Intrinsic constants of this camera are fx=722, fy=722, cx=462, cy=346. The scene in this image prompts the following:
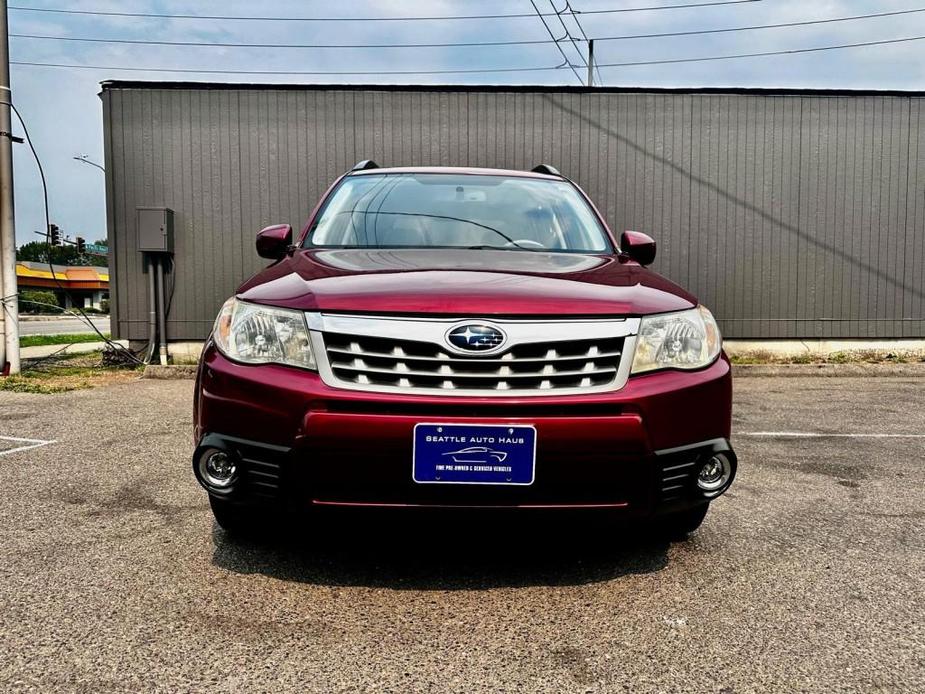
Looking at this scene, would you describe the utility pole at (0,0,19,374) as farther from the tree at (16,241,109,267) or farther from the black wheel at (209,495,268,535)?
the tree at (16,241,109,267)

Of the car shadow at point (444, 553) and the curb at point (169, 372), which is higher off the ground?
the car shadow at point (444, 553)

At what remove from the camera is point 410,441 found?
2.01 m

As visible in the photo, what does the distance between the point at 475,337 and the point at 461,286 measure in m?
0.23

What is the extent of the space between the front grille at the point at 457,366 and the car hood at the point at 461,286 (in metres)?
0.10

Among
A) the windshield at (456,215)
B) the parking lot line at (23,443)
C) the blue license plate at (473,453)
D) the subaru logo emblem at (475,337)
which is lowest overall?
the parking lot line at (23,443)

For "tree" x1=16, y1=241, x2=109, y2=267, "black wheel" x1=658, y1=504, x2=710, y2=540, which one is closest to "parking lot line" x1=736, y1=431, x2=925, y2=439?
"black wheel" x1=658, y1=504, x2=710, y2=540

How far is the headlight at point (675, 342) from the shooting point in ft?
7.23

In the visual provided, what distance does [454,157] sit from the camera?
9.18 metres

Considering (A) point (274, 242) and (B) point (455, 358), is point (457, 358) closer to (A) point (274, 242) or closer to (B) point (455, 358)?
(B) point (455, 358)

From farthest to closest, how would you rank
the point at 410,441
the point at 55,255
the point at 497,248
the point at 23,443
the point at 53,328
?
the point at 55,255, the point at 53,328, the point at 23,443, the point at 497,248, the point at 410,441

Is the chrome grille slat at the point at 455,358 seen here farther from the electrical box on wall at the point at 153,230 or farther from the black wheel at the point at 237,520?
the electrical box on wall at the point at 153,230

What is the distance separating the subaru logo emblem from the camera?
2.07 metres

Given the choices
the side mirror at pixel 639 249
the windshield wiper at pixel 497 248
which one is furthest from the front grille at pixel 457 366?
the side mirror at pixel 639 249

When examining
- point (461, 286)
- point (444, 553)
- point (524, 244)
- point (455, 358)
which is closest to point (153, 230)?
point (524, 244)
